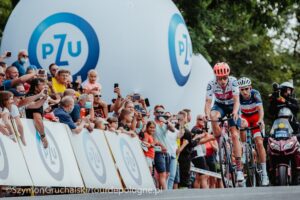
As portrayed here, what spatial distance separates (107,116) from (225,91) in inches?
102

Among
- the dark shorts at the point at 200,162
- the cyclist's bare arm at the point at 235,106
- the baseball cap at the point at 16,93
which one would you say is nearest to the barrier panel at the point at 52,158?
the baseball cap at the point at 16,93

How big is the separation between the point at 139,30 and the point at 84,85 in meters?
2.52

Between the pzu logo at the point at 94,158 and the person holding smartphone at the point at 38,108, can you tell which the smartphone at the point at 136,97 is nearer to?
the pzu logo at the point at 94,158

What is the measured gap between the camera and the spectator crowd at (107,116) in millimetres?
15594

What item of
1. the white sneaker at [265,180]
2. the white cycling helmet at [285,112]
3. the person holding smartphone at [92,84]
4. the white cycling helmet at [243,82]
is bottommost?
the white sneaker at [265,180]

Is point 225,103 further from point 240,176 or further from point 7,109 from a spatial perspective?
point 7,109

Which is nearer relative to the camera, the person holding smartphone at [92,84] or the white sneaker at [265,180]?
the white sneaker at [265,180]

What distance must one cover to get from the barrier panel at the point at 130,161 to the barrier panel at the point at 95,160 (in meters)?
0.25

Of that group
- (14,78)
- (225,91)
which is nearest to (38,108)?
(14,78)

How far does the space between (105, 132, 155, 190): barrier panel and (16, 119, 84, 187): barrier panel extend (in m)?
1.61

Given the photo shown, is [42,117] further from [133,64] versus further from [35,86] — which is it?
[133,64]

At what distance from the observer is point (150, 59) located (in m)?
21.9

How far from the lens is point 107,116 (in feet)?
63.9

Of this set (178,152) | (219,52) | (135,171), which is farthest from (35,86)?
(219,52)
